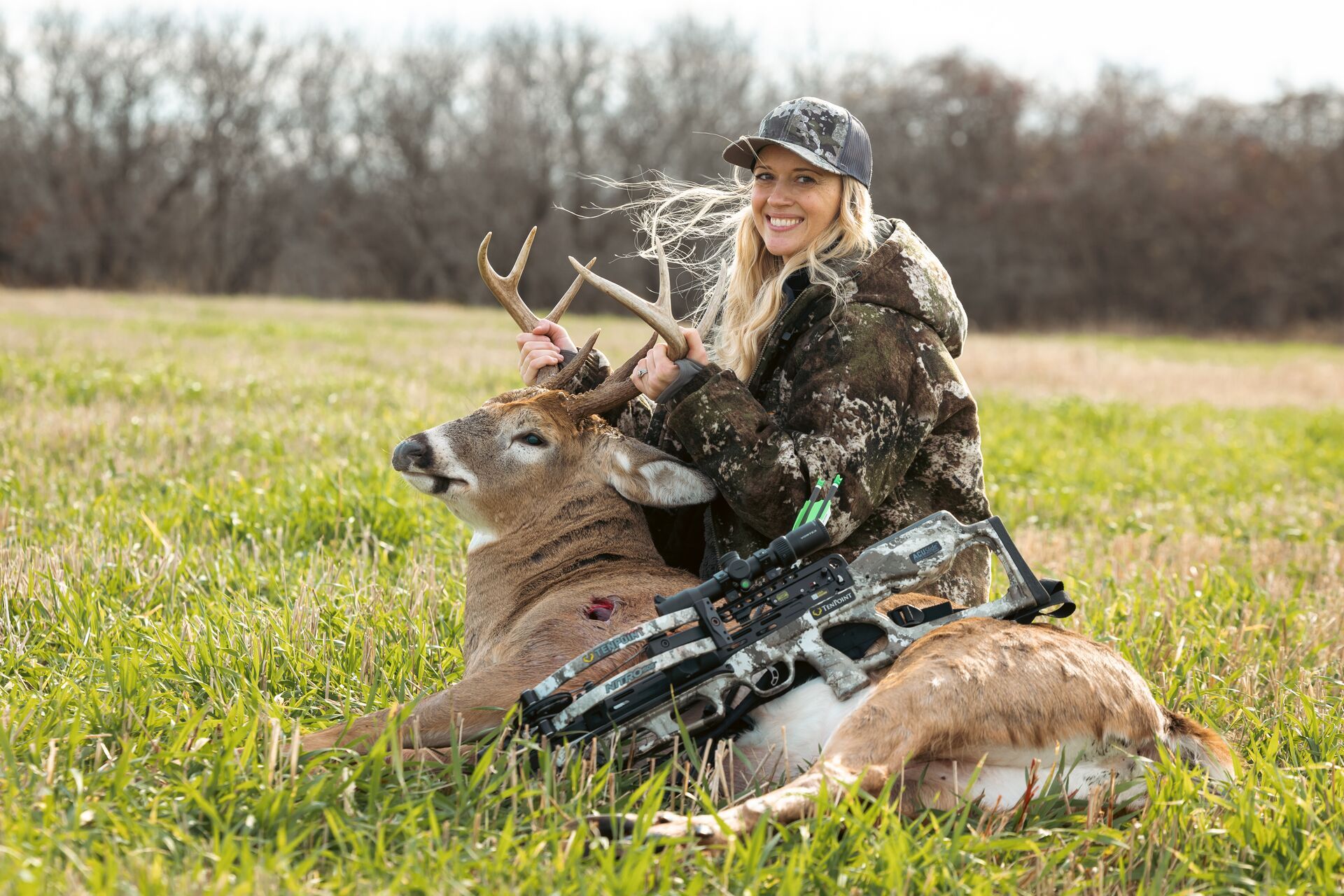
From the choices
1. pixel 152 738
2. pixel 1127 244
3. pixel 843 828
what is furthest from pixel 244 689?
pixel 1127 244

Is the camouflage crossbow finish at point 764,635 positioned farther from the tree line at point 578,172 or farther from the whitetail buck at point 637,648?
the tree line at point 578,172

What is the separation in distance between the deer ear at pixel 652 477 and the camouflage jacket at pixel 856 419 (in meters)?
0.07

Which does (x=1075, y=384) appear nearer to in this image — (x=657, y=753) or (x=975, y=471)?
(x=975, y=471)

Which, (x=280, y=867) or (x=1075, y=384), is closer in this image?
(x=280, y=867)

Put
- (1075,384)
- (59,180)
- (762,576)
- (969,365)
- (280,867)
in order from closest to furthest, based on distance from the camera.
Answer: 1. (280,867)
2. (762,576)
3. (1075,384)
4. (969,365)
5. (59,180)

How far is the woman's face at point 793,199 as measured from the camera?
420 cm

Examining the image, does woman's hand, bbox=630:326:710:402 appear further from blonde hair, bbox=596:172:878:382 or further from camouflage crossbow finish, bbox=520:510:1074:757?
camouflage crossbow finish, bbox=520:510:1074:757

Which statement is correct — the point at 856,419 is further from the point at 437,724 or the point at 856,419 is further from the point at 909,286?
the point at 437,724

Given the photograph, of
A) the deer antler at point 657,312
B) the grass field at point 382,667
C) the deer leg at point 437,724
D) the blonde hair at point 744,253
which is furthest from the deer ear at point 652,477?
the deer leg at point 437,724

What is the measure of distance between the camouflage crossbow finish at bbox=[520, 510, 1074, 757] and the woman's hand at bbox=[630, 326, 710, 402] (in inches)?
33.9

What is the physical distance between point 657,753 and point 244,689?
1294mm

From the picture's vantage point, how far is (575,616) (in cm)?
363

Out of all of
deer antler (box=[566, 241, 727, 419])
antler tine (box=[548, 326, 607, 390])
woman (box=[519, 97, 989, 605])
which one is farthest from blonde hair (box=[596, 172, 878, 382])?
antler tine (box=[548, 326, 607, 390])

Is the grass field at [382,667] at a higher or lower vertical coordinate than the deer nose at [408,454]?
lower
